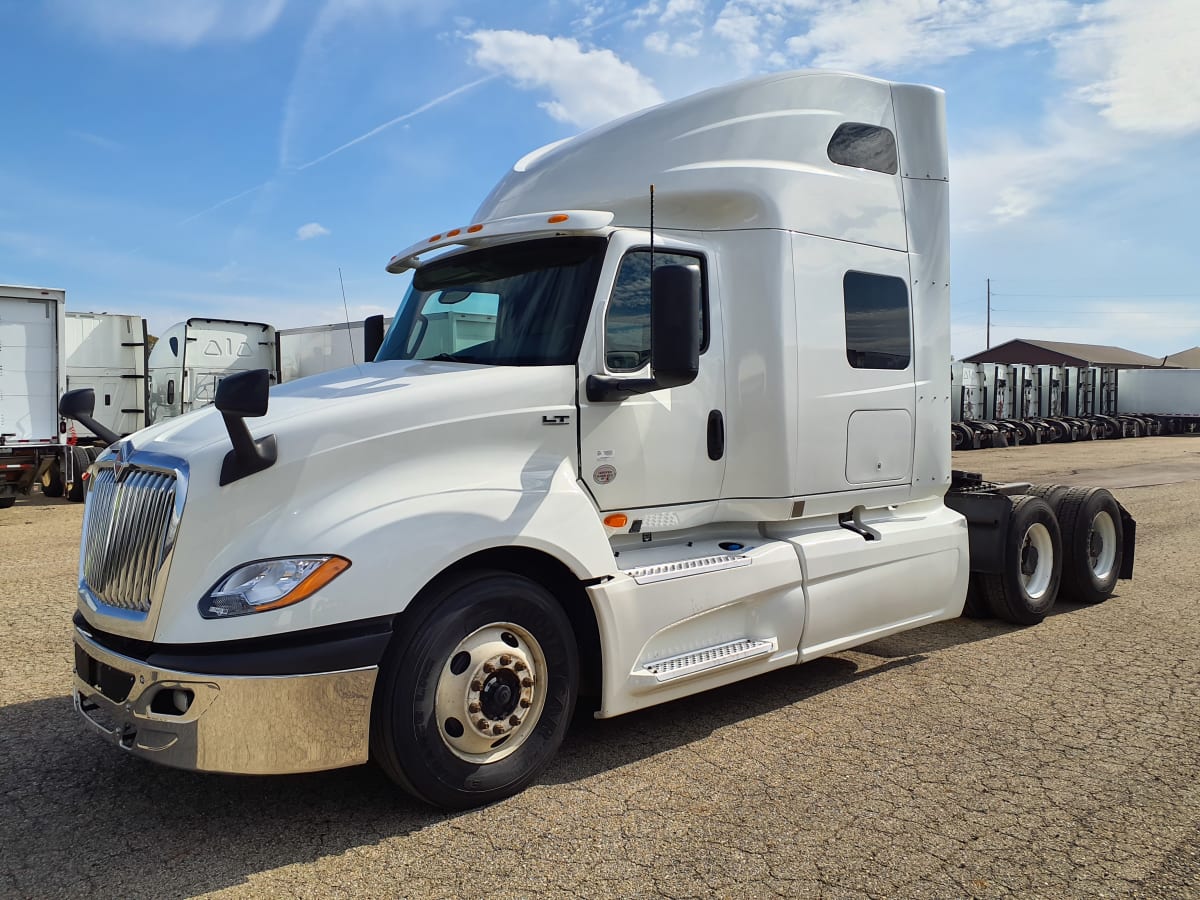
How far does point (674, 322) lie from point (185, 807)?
115 inches

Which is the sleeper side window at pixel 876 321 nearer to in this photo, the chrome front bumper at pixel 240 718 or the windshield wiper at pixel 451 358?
the windshield wiper at pixel 451 358

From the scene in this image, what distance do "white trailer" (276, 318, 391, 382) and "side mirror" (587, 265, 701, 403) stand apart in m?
13.3

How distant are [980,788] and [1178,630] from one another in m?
3.67

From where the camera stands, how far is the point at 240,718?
3.36m

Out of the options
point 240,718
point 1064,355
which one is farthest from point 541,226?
point 1064,355

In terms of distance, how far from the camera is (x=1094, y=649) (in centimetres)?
626

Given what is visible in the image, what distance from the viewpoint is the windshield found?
14.6ft

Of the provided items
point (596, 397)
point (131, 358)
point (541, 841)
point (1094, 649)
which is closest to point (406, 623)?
point (541, 841)

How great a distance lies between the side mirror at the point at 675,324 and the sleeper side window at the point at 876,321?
1717 millimetres

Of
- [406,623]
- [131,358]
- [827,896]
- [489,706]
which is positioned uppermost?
[131,358]

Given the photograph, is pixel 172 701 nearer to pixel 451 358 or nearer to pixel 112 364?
pixel 451 358

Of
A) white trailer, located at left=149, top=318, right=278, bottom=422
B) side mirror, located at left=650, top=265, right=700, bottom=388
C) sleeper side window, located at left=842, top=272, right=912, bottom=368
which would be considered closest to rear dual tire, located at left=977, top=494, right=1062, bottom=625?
sleeper side window, located at left=842, top=272, right=912, bottom=368

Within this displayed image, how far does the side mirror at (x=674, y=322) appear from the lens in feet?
13.5

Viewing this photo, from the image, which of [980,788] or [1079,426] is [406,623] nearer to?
[980,788]
